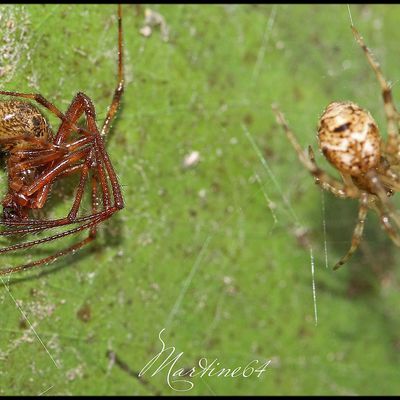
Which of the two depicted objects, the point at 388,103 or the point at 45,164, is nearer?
the point at 45,164

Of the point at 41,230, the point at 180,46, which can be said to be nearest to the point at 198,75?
the point at 180,46

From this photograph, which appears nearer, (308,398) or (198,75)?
(198,75)

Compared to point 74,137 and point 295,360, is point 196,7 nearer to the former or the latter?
point 74,137

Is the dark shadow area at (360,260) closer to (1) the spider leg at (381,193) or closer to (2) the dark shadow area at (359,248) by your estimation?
(2) the dark shadow area at (359,248)

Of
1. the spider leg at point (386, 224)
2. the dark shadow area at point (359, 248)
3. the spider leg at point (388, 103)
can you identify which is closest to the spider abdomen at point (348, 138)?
the spider leg at point (388, 103)

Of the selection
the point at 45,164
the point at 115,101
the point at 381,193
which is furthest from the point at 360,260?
the point at 45,164

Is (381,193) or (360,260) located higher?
(381,193)
